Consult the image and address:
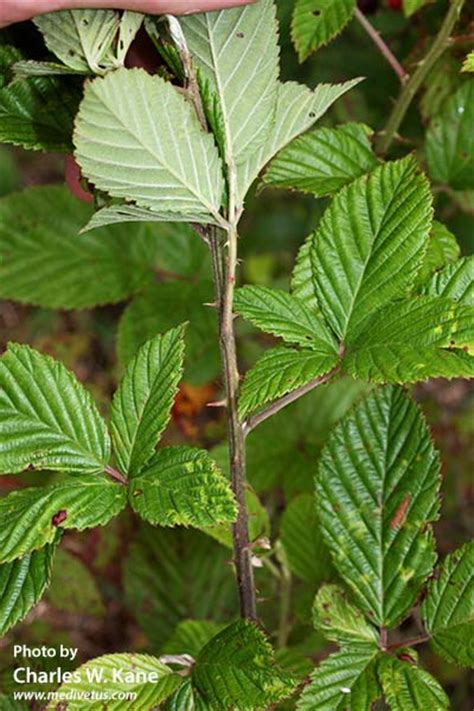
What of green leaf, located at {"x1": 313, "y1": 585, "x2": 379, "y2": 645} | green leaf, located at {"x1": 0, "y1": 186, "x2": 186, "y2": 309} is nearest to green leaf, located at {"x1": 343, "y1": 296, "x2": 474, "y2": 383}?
green leaf, located at {"x1": 313, "y1": 585, "x2": 379, "y2": 645}

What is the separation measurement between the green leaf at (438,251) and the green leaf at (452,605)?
1.06 feet

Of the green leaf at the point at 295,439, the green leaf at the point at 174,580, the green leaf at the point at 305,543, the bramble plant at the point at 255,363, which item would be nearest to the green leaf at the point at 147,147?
the bramble plant at the point at 255,363

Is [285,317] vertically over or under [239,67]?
under

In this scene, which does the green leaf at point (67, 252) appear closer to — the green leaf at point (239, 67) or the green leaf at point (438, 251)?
the green leaf at point (438, 251)

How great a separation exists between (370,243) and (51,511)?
0.44m

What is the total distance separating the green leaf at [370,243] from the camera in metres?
0.94

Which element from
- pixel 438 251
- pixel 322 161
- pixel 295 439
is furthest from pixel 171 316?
pixel 438 251

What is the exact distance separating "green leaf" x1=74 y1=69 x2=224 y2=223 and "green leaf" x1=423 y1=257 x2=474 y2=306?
0.25m

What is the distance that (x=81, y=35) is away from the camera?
863mm

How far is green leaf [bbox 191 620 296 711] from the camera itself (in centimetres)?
89

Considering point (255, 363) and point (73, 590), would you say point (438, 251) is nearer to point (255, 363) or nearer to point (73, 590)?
point (255, 363)

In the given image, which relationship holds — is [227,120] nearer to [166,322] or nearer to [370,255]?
Answer: [370,255]

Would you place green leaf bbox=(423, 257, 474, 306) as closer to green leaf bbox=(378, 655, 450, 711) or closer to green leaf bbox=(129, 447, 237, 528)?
green leaf bbox=(129, 447, 237, 528)

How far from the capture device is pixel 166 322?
1505mm
